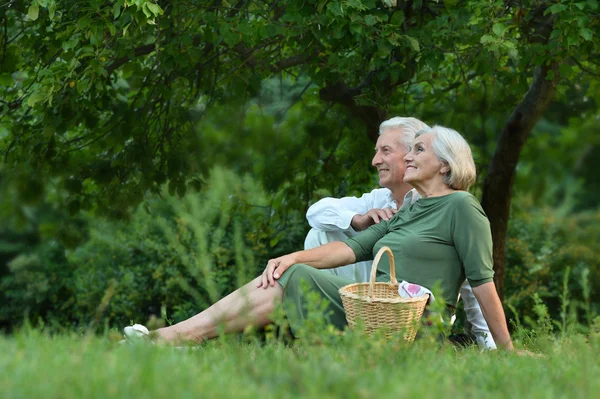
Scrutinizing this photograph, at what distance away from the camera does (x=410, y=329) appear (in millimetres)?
3404

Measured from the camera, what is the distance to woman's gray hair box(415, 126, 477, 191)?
4.09 m

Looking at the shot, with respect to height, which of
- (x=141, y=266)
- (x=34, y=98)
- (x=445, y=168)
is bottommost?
(x=141, y=266)

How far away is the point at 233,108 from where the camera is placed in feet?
21.0

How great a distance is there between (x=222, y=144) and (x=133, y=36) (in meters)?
4.98

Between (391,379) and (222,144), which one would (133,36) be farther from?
(222,144)

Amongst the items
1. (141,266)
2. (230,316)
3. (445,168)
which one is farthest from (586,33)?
(141,266)

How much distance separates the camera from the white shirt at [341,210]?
463 centimetres

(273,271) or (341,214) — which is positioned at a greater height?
(341,214)

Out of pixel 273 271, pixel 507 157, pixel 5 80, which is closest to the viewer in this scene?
pixel 273 271

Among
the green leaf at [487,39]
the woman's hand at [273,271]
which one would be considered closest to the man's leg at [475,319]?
the woman's hand at [273,271]

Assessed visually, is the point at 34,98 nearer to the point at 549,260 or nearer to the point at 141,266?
the point at 141,266

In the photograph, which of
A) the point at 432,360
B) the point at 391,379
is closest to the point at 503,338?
the point at 432,360

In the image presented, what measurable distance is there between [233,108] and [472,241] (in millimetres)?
2982

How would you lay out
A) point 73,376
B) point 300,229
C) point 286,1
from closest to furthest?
point 73,376
point 286,1
point 300,229
